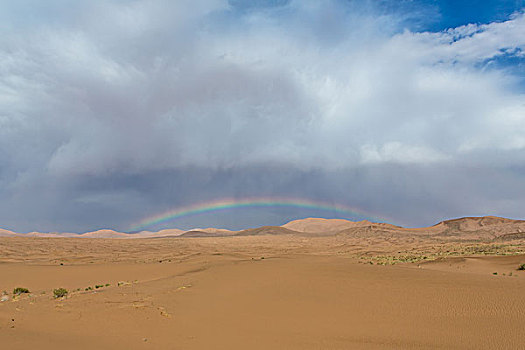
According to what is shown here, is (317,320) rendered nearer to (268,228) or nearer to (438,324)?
(438,324)

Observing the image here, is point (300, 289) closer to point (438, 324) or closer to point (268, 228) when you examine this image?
point (438, 324)

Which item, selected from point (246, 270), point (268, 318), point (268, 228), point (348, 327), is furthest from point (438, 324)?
point (268, 228)

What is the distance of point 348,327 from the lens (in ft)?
30.5

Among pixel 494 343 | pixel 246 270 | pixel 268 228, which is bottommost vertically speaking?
pixel 494 343

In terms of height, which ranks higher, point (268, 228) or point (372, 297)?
point (268, 228)

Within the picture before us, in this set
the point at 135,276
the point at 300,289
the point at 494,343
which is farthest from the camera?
the point at 135,276

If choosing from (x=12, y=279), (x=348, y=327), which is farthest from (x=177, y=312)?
(x=12, y=279)

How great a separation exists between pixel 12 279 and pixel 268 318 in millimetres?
18699

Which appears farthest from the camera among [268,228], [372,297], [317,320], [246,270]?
[268,228]

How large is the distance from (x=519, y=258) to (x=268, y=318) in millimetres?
21162

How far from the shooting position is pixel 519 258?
23.0m

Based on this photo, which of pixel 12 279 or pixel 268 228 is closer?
pixel 12 279

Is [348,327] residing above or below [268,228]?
below

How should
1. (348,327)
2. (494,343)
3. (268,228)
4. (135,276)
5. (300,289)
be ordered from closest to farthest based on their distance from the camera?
(494,343), (348,327), (300,289), (135,276), (268,228)
